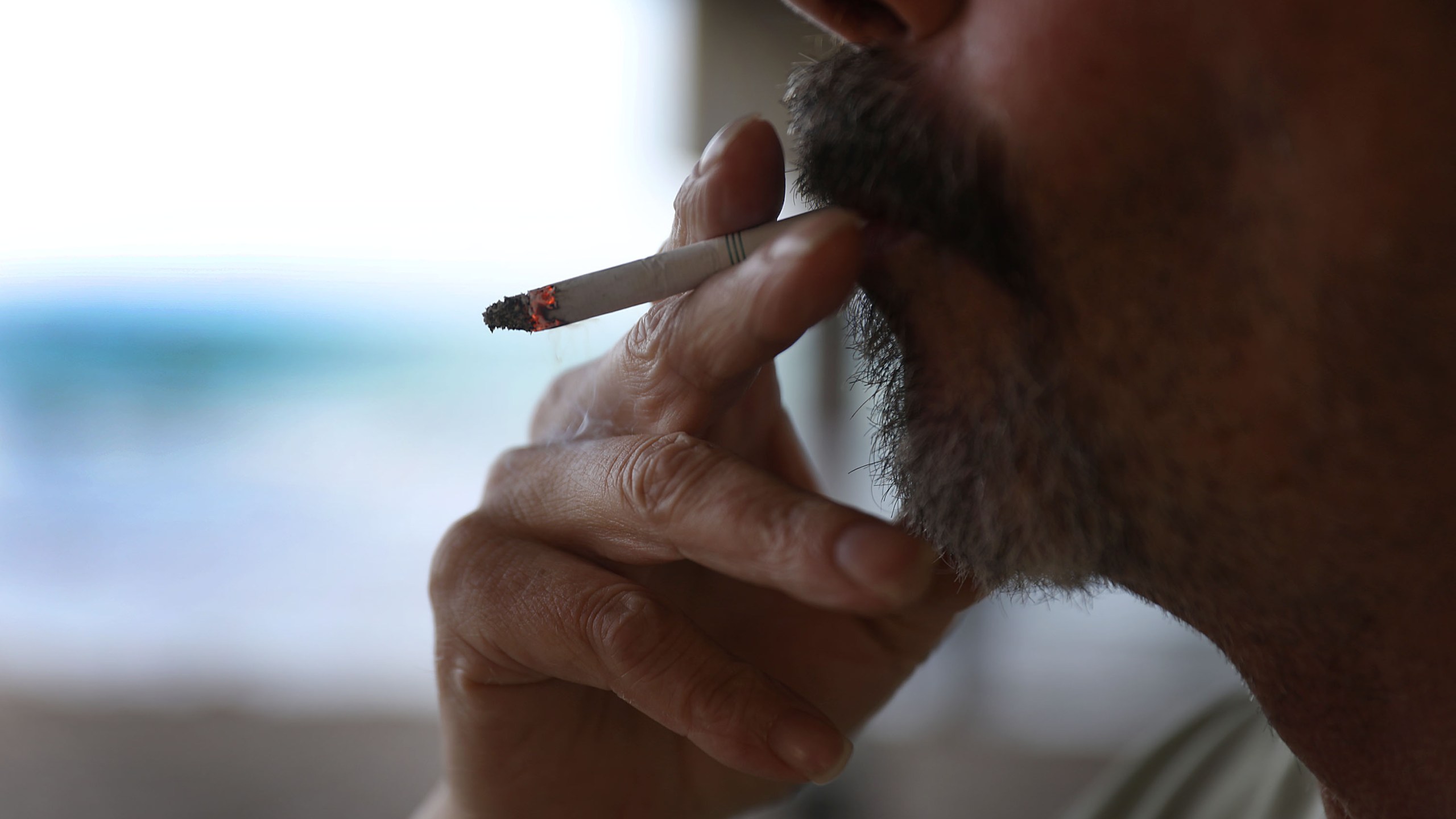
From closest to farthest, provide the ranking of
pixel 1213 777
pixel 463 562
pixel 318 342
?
pixel 463 562 < pixel 1213 777 < pixel 318 342

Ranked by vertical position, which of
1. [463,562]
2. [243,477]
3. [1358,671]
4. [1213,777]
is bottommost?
[1213,777]

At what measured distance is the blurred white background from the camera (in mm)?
2467

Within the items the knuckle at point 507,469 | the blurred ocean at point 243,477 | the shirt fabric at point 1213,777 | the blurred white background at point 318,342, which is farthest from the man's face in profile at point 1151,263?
the blurred ocean at point 243,477

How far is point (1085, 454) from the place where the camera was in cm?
56

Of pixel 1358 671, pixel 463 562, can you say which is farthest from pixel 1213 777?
pixel 463 562

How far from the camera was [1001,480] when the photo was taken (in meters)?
0.58

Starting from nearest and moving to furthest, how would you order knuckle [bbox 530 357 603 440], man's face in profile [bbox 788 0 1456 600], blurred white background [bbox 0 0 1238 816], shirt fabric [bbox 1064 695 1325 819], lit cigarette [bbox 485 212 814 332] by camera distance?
1. man's face in profile [bbox 788 0 1456 600]
2. lit cigarette [bbox 485 212 814 332]
3. knuckle [bbox 530 357 603 440]
4. shirt fabric [bbox 1064 695 1325 819]
5. blurred white background [bbox 0 0 1238 816]

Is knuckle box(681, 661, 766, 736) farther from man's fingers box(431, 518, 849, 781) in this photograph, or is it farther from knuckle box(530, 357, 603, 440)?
knuckle box(530, 357, 603, 440)

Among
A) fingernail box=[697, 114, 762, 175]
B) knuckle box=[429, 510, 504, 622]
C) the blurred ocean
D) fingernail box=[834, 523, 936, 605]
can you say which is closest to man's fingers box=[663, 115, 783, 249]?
fingernail box=[697, 114, 762, 175]

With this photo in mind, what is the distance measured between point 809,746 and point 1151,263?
1.26ft

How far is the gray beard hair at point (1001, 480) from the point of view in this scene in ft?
1.83

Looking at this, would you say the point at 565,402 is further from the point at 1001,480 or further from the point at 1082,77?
the point at 1082,77

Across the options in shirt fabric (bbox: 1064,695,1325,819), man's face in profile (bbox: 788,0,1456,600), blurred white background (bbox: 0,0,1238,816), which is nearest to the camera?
man's face in profile (bbox: 788,0,1456,600)

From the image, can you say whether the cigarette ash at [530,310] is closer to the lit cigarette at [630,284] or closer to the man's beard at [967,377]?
the lit cigarette at [630,284]
